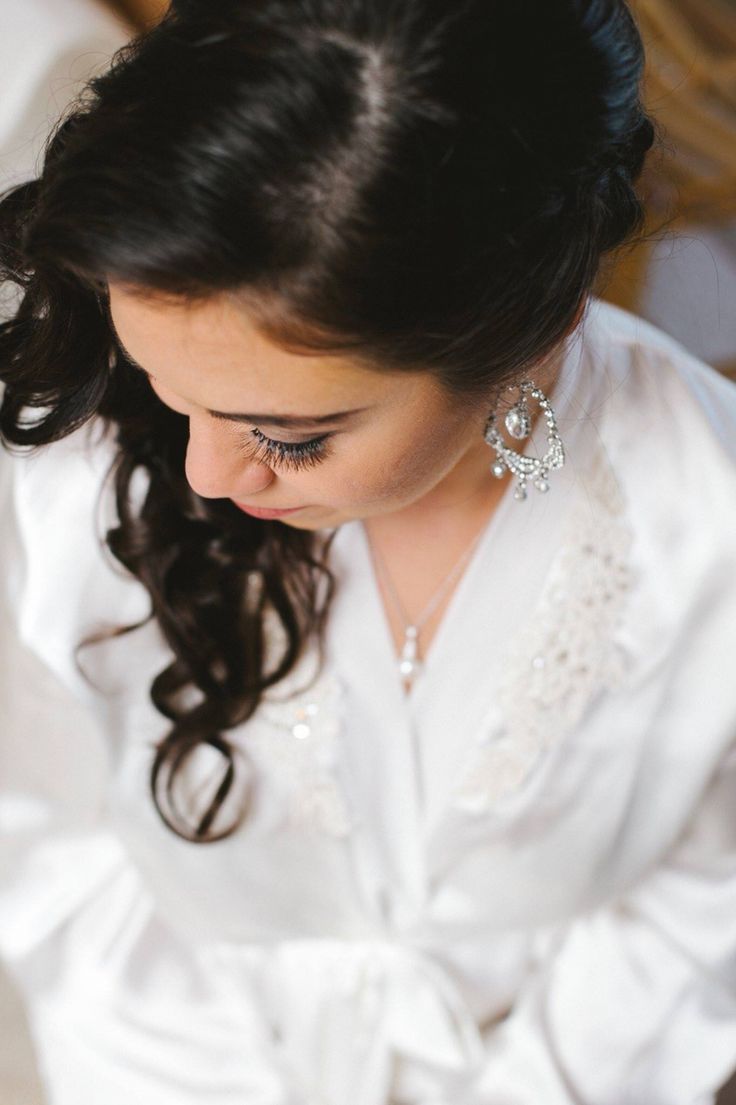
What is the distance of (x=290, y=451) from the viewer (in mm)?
770

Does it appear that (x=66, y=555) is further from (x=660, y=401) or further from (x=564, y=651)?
(x=660, y=401)

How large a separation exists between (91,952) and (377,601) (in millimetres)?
468

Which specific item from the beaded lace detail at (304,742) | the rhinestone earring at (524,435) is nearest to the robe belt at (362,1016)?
the beaded lace detail at (304,742)

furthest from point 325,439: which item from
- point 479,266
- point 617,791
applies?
point 617,791

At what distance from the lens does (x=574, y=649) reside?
3.48ft

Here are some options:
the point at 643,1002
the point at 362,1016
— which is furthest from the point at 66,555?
the point at 643,1002

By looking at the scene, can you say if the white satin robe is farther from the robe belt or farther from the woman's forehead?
the woman's forehead

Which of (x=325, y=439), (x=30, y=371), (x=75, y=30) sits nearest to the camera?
(x=325, y=439)

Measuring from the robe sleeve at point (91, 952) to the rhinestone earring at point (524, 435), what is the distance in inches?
18.3

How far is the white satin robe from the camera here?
1.07 m

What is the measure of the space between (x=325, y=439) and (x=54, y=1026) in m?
0.75

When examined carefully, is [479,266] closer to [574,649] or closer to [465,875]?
[574,649]

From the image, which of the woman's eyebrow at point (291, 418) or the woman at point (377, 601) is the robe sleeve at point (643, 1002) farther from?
the woman's eyebrow at point (291, 418)

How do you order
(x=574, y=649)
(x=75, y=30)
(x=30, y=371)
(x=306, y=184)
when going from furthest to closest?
(x=75, y=30) → (x=574, y=649) → (x=30, y=371) → (x=306, y=184)
